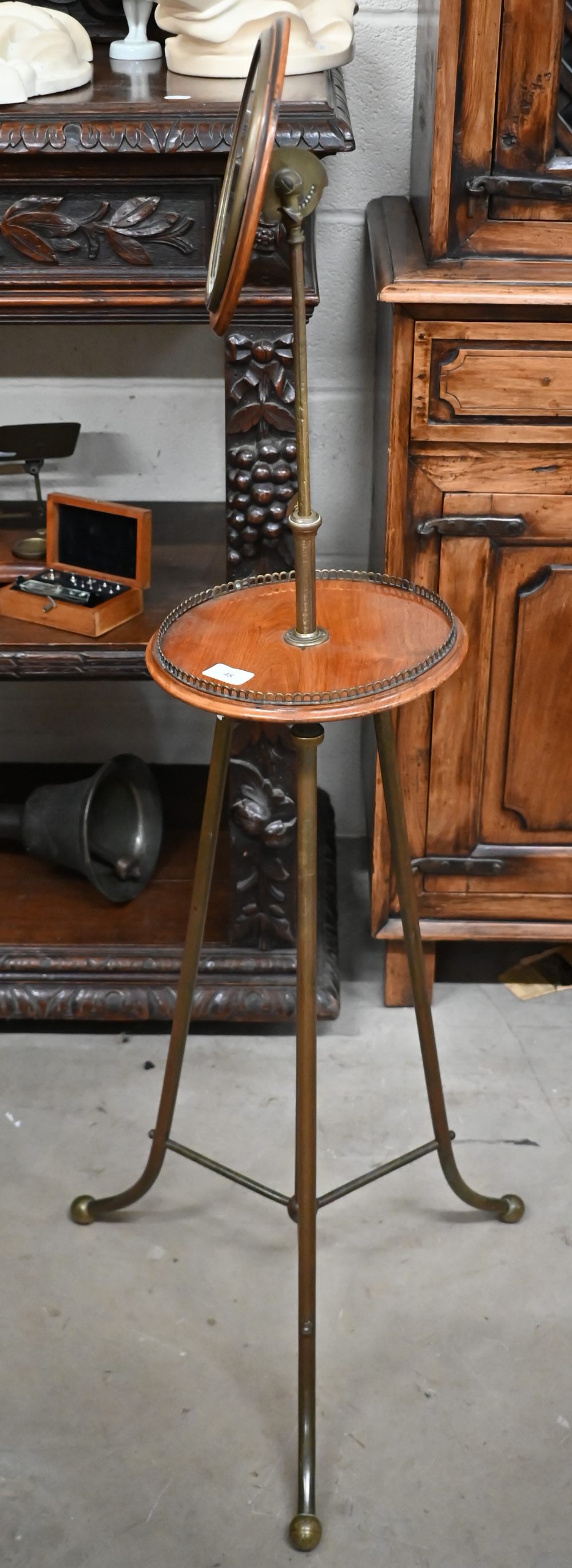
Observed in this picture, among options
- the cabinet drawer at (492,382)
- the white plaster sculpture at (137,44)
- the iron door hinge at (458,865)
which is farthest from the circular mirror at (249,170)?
the iron door hinge at (458,865)

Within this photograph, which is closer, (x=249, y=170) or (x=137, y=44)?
(x=249, y=170)

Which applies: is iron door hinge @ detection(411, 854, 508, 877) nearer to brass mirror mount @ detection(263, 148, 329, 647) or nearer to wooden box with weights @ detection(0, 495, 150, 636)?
wooden box with weights @ detection(0, 495, 150, 636)

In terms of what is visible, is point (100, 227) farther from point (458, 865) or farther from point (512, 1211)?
point (512, 1211)

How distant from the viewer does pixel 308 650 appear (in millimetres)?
1339

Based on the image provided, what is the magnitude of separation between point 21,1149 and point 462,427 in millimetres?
1213

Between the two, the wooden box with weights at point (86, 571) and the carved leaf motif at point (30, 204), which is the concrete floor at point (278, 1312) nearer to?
the wooden box with weights at point (86, 571)

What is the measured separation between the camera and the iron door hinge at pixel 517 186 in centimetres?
179

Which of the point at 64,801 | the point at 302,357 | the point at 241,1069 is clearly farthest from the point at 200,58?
the point at 241,1069

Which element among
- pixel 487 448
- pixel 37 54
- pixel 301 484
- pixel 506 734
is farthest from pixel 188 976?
pixel 37 54

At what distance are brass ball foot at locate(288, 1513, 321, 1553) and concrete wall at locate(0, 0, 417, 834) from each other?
1.48 m

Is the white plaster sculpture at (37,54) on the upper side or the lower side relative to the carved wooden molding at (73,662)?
upper

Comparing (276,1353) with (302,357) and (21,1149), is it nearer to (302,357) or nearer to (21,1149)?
(21,1149)

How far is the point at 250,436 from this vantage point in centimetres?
187

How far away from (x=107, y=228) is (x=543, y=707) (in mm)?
902
